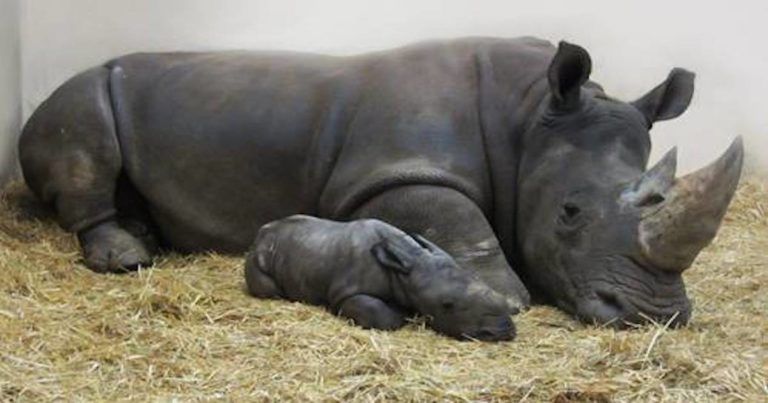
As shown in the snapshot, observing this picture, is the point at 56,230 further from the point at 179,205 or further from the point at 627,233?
the point at 627,233

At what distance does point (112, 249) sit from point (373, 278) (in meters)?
1.44

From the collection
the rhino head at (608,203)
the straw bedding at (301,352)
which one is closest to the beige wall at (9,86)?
the straw bedding at (301,352)

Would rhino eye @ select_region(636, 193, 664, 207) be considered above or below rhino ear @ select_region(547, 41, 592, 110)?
below

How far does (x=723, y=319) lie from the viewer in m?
4.74

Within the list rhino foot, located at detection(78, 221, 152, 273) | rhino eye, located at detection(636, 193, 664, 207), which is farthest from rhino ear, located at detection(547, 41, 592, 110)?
rhino foot, located at detection(78, 221, 152, 273)

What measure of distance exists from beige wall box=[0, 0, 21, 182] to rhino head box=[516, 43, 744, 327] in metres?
2.43

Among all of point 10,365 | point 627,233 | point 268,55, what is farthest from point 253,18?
point 10,365

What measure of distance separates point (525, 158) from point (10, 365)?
83.7 inches

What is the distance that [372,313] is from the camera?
14.5 ft

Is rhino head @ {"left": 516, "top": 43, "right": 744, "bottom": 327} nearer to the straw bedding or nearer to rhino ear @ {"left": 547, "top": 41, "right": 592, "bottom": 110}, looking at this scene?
rhino ear @ {"left": 547, "top": 41, "right": 592, "bottom": 110}

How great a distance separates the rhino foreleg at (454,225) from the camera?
486 centimetres

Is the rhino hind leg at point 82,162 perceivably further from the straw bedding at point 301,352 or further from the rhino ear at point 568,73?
the rhino ear at point 568,73

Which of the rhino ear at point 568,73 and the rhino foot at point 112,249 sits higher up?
the rhino ear at point 568,73

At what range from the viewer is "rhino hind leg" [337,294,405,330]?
439 centimetres
